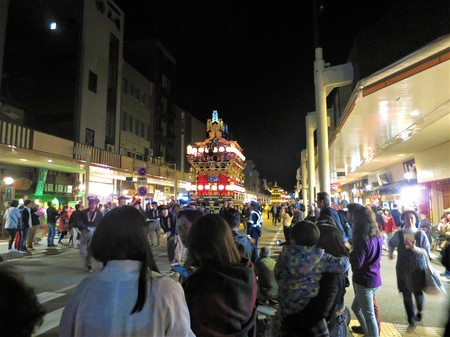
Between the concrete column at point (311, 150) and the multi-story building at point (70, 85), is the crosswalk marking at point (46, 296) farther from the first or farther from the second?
the concrete column at point (311, 150)

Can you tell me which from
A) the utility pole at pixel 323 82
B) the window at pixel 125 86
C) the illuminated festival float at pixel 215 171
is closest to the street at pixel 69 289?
the utility pole at pixel 323 82

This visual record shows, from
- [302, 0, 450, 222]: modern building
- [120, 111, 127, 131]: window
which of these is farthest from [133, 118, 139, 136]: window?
[302, 0, 450, 222]: modern building

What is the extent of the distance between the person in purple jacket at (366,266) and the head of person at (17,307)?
4191mm

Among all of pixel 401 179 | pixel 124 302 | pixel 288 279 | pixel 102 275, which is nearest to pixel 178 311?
pixel 124 302

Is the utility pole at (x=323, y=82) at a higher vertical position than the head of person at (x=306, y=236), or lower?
higher

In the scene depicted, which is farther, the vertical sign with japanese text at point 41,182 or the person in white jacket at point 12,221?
the vertical sign with japanese text at point 41,182

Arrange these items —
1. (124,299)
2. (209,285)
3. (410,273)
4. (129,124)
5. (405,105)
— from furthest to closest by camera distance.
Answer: (129,124) < (405,105) < (410,273) < (209,285) < (124,299)

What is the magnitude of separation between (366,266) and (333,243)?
87 centimetres

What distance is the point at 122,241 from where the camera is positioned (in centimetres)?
189

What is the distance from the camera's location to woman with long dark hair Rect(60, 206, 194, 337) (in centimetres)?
170

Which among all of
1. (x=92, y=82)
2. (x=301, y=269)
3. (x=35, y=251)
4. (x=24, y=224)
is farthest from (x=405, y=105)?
(x=92, y=82)

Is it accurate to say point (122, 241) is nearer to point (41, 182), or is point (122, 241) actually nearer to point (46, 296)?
point (46, 296)

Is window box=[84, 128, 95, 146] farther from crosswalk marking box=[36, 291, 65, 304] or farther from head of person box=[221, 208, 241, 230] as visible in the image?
head of person box=[221, 208, 241, 230]

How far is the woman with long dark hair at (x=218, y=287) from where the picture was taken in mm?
2320
